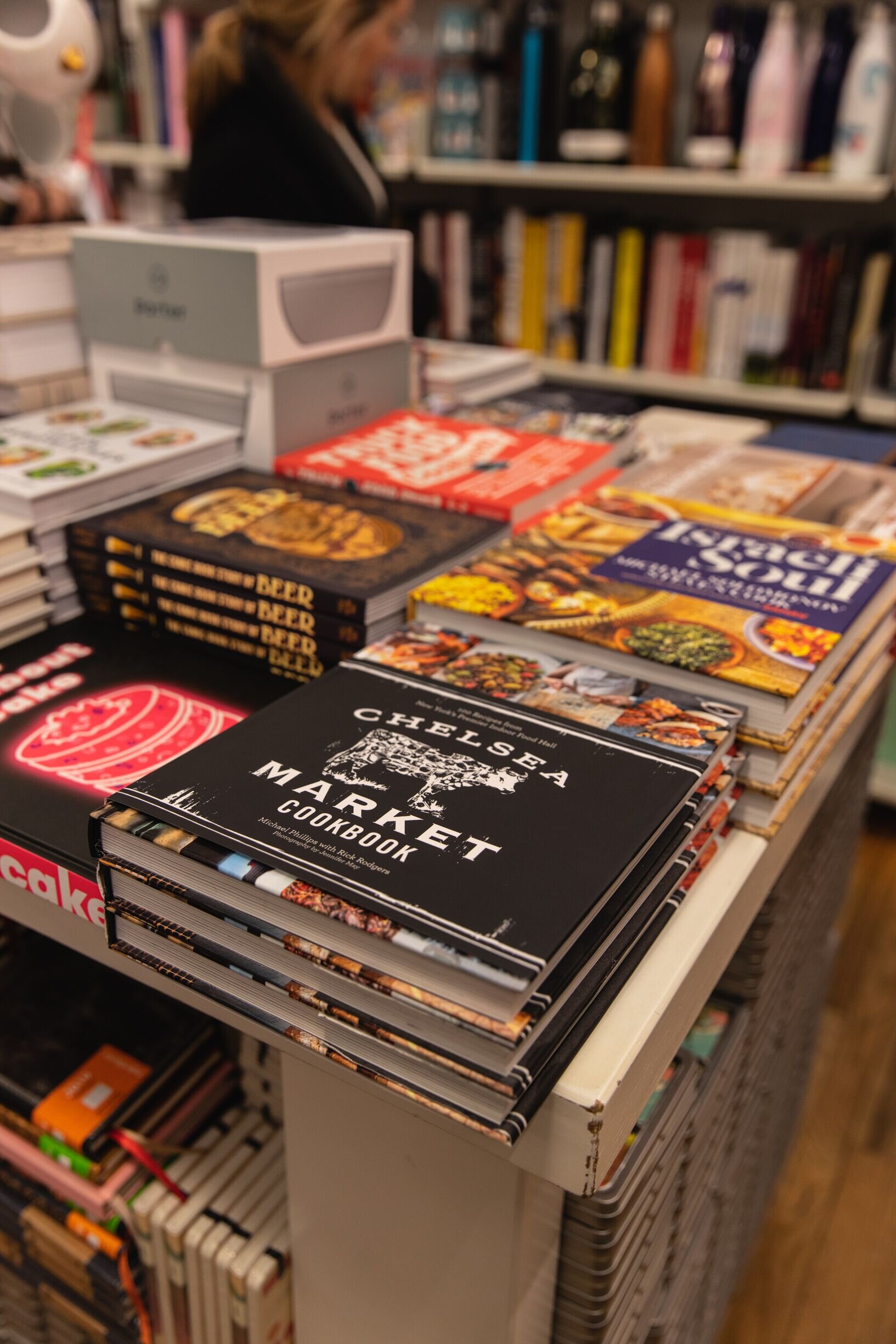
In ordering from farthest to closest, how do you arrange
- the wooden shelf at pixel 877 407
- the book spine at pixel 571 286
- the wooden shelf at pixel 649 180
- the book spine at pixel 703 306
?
1. the book spine at pixel 571 286
2. the book spine at pixel 703 306
3. the wooden shelf at pixel 877 407
4. the wooden shelf at pixel 649 180

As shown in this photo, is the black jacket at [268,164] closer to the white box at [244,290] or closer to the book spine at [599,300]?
the white box at [244,290]

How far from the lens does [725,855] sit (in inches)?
26.9

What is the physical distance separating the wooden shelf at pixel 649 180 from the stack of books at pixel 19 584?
5.39 feet

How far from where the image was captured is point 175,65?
2617 mm

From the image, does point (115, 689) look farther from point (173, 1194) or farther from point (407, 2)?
point (407, 2)

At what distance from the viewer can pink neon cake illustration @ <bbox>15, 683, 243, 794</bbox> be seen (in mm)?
692

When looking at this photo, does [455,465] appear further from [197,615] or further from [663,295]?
[663,295]

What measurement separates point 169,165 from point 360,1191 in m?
2.75

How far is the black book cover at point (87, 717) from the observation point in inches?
25.6

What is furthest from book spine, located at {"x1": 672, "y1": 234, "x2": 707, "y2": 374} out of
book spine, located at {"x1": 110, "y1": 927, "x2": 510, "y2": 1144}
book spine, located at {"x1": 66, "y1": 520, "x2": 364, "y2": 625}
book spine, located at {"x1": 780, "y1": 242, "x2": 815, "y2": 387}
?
book spine, located at {"x1": 110, "y1": 927, "x2": 510, "y2": 1144}

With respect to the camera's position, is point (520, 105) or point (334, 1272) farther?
point (520, 105)

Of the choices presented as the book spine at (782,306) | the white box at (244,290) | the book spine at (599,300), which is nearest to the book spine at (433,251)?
the book spine at (599,300)

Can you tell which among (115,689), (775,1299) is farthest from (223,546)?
(775,1299)

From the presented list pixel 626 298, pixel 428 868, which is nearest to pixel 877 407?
pixel 626 298
